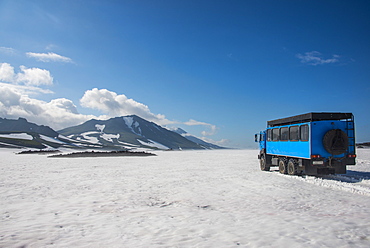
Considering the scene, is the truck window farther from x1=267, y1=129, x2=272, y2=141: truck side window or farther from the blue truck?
x1=267, y1=129, x2=272, y2=141: truck side window

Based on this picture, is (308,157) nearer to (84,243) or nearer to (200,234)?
(200,234)

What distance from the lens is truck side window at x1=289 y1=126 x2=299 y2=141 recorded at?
1896 cm

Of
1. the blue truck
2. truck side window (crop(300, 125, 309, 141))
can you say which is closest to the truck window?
the blue truck

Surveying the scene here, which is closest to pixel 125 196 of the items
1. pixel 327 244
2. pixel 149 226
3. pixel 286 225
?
pixel 149 226

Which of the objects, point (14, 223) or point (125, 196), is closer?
point (14, 223)

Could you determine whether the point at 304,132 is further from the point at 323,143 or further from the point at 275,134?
the point at 275,134

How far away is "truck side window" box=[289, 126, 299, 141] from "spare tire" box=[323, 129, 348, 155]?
6.88ft

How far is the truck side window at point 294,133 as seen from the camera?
62.2 feet

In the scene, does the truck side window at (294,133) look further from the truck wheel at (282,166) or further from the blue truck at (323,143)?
the truck wheel at (282,166)

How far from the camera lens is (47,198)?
36.7ft

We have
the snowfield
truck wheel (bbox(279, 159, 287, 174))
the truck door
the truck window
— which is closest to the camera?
the snowfield

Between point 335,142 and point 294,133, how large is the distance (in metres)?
2.87

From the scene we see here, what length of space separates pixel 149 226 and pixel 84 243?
1.89 meters

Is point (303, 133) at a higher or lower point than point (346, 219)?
higher
